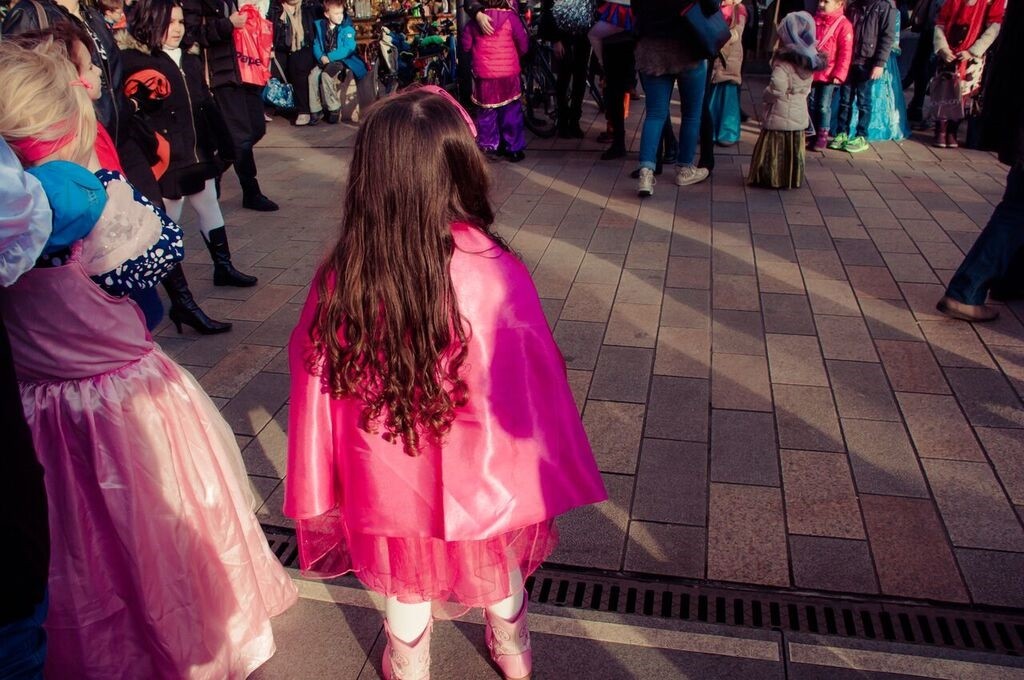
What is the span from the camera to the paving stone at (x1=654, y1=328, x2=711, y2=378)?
12.4 ft

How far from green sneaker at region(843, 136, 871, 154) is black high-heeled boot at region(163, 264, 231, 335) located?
611 cm

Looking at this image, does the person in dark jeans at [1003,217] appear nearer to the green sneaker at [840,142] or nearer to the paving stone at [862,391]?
the paving stone at [862,391]

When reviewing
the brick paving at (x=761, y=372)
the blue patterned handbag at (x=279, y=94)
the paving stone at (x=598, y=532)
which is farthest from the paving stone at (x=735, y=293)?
the blue patterned handbag at (x=279, y=94)

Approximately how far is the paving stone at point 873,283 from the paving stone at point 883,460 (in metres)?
1.46

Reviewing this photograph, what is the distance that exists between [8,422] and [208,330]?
3.29 meters

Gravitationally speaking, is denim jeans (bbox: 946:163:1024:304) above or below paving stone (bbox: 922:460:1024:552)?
above

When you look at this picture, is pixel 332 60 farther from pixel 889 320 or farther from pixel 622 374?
pixel 889 320

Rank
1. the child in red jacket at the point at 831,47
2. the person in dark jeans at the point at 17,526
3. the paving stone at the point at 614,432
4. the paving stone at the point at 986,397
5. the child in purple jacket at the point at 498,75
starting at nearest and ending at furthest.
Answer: the person in dark jeans at the point at 17,526
the paving stone at the point at 614,432
the paving stone at the point at 986,397
the child in red jacket at the point at 831,47
the child in purple jacket at the point at 498,75

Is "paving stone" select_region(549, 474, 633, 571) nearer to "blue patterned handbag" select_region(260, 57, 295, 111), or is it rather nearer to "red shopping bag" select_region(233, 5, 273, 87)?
"red shopping bag" select_region(233, 5, 273, 87)

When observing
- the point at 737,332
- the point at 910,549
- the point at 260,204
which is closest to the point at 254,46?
the point at 260,204

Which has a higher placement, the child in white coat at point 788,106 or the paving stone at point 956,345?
the child in white coat at point 788,106

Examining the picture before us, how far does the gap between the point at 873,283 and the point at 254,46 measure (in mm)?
4910

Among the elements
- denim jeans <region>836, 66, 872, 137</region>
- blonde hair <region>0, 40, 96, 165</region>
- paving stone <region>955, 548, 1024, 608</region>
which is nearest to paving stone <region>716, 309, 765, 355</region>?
paving stone <region>955, 548, 1024, 608</region>

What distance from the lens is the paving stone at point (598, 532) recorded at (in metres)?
2.67
